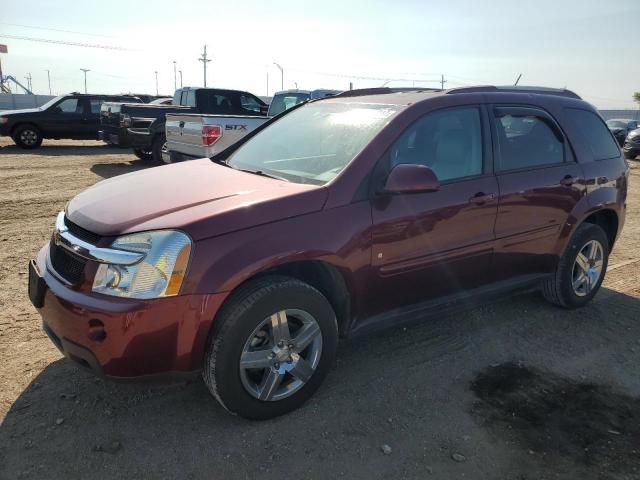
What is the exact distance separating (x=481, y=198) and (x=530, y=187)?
57 centimetres

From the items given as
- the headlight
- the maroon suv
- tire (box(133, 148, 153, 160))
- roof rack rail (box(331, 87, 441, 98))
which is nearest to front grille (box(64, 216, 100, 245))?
the maroon suv

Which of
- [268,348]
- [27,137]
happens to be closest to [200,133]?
[268,348]

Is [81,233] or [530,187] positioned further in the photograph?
[530,187]

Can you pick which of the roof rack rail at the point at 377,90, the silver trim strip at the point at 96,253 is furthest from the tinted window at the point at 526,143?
the silver trim strip at the point at 96,253

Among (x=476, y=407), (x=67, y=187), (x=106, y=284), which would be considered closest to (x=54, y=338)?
(x=106, y=284)

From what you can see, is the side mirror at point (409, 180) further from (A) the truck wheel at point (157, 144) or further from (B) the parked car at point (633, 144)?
(B) the parked car at point (633, 144)

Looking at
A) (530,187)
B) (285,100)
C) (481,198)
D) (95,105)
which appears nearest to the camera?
(481,198)

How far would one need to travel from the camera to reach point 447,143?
359 cm

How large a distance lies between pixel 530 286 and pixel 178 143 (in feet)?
22.0

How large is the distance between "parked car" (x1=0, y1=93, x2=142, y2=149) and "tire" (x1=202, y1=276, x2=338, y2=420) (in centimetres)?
1526

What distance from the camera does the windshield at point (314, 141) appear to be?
3245 mm

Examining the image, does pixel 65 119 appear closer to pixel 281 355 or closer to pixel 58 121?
pixel 58 121

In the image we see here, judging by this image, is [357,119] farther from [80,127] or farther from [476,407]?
[80,127]

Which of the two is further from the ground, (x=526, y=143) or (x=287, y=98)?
(x=287, y=98)
